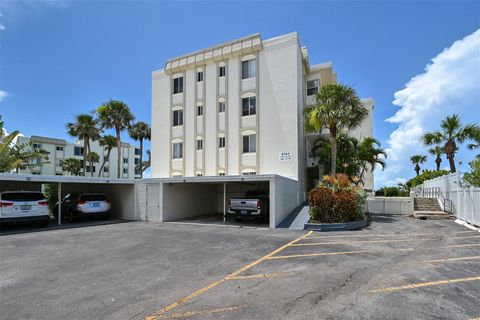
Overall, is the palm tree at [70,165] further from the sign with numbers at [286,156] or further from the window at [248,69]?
the sign with numbers at [286,156]

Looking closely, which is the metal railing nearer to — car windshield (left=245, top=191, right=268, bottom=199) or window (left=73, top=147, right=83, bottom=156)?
car windshield (left=245, top=191, right=268, bottom=199)

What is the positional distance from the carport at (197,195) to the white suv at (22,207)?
5.18m

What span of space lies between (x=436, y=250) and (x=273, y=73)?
14927 millimetres

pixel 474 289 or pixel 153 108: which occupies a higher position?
pixel 153 108

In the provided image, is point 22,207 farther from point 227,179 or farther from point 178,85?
point 178,85

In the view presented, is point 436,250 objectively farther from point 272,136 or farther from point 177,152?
point 177,152

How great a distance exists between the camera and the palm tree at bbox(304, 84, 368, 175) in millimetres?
16734

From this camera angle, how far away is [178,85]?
23.8m

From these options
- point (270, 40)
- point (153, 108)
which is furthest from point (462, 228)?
point (153, 108)

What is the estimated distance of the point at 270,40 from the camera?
20.2 m

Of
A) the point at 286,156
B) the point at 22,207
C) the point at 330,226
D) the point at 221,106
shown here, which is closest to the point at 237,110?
the point at 221,106

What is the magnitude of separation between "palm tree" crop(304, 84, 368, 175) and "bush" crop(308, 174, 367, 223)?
2.87 metres

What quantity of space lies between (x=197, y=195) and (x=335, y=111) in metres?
10.7

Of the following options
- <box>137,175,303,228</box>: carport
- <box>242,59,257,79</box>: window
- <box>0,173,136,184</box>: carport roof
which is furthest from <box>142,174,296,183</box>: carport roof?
<box>242,59,257,79</box>: window
